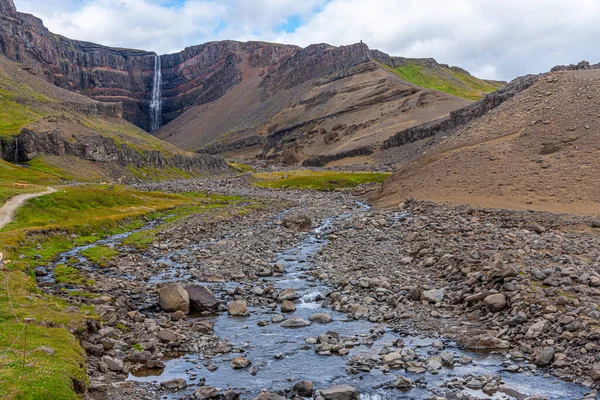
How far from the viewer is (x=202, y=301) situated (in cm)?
2498

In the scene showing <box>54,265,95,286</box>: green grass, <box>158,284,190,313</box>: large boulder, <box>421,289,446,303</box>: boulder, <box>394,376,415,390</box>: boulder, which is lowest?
<box>394,376,415,390</box>: boulder

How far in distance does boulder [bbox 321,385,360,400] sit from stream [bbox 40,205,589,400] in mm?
362

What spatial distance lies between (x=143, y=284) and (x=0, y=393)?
1712cm

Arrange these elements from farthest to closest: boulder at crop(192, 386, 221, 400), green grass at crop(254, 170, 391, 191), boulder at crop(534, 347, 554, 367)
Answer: green grass at crop(254, 170, 391, 191), boulder at crop(534, 347, 554, 367), boulder at crop(192, 386, 221, 400)

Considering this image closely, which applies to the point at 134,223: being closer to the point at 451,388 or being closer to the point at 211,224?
the point at 211,224

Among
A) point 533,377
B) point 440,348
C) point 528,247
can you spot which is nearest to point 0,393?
point 440,348

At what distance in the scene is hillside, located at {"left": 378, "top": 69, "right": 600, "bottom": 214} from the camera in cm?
4925

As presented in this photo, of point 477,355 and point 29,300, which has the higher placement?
point 29,300

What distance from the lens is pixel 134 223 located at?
178 ft

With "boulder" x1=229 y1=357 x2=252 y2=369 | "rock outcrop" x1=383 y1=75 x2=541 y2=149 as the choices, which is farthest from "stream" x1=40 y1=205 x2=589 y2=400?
"rock outcrop" x1=383 y1=75 x2=541 y2=149

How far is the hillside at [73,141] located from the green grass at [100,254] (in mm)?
87409

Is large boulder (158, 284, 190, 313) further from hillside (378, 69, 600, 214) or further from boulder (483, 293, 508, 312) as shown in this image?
hillside (378, 69, 600, 214)

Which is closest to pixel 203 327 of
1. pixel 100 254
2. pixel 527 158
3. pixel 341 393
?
pixel 341 393

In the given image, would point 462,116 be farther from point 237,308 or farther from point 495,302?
point 237,308
